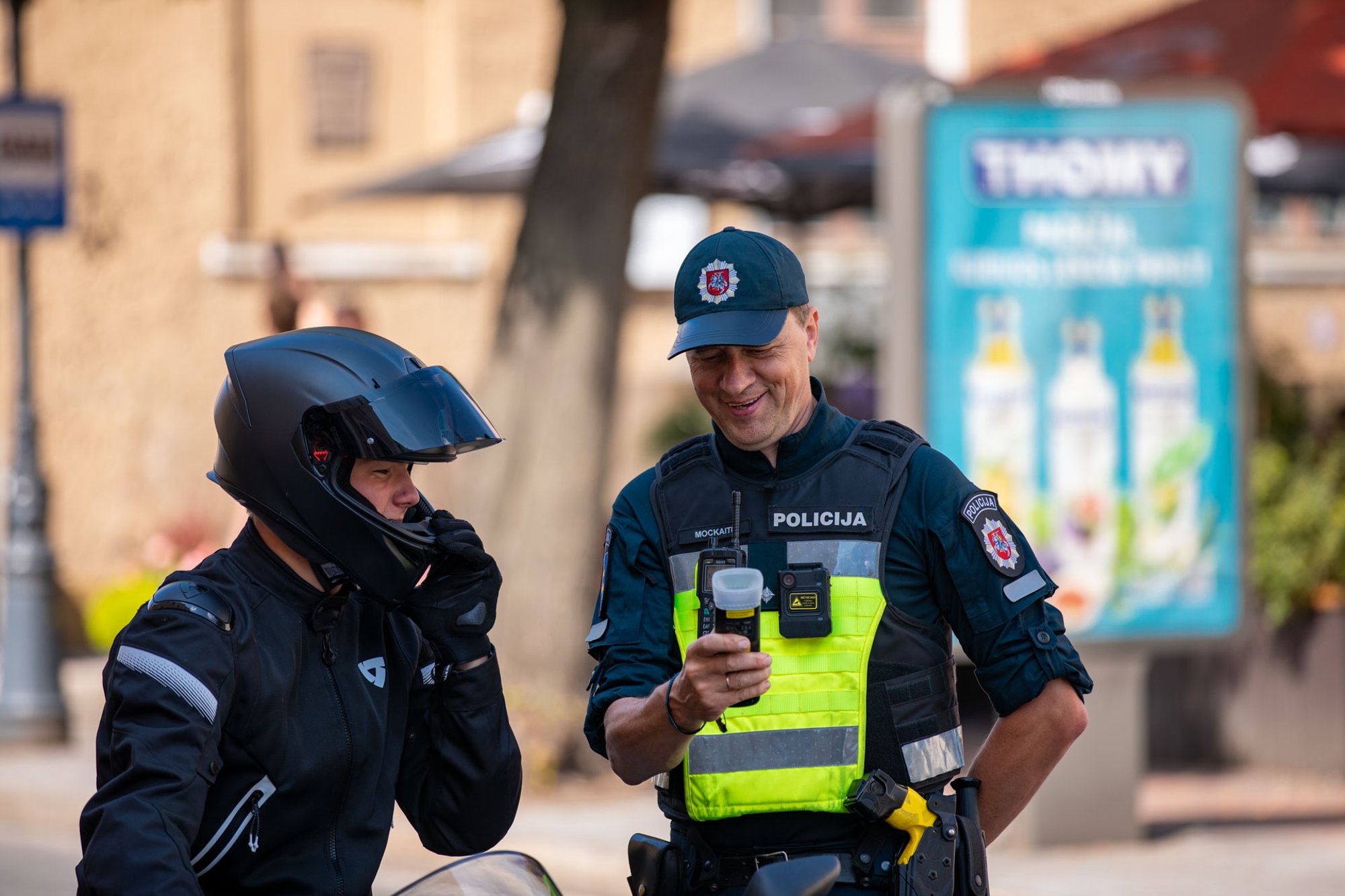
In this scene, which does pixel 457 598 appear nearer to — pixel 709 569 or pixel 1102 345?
pixel 709 569

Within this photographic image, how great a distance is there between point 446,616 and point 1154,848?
5.32m

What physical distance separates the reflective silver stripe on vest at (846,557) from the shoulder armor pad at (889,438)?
0.57 ft

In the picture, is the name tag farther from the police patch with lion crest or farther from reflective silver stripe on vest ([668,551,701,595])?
the police patch with lion crest

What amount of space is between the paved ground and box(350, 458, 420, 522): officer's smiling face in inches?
175

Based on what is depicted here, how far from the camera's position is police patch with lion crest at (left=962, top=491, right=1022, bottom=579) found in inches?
106

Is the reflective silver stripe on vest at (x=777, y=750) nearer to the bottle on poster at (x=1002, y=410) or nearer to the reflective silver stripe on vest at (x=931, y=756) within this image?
the reflective silver stripe on vest at (x=931, y=756)

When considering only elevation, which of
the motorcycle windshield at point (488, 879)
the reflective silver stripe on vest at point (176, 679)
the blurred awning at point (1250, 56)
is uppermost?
the blurred awning at point (1250, 56)

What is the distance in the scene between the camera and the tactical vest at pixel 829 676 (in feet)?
8.87

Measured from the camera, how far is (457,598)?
2.52 m

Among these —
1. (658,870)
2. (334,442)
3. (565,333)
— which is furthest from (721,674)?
(565,333)

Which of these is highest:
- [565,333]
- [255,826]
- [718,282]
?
[565,333]

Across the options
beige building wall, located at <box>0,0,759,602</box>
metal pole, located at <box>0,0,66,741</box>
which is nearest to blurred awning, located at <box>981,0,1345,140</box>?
metal pole, located at <box>0,0,66,741</box>

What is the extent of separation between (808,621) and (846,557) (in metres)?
0.12

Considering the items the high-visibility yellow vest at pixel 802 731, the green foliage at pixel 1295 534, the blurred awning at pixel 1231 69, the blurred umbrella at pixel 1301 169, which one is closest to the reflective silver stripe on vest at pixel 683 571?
the high-visibility yellow vest at pixel 802 731
